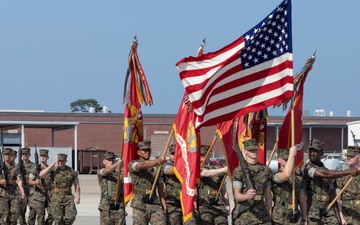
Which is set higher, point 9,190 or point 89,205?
point 9,190

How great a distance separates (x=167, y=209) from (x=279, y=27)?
3797 mm

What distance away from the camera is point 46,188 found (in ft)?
65.0

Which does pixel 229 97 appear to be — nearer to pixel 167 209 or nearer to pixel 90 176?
pixel 167 209

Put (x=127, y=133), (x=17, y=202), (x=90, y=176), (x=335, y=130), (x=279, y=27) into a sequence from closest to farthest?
(x=279, y=27) < (x=127, y=133) < (x=17, y=202) < (x=90, y=176) < (x=335, y=130)

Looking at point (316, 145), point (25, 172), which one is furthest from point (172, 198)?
point (25, 172)

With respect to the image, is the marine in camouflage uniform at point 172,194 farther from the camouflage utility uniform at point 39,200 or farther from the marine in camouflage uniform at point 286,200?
the camouflage utility uniform at point 39,200

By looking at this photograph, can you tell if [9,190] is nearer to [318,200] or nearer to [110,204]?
[110,204]

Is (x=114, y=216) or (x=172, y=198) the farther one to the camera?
(x=114, y=216)

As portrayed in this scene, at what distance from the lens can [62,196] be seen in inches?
722

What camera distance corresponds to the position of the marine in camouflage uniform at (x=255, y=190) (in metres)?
12.2

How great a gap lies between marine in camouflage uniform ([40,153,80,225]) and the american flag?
588 centimetres

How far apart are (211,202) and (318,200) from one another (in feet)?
6.77

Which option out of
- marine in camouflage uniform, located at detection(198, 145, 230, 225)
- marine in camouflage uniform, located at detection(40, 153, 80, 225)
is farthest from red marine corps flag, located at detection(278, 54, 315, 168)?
marine in camouflage uniform, located at detection(40, 153, 80, 225)

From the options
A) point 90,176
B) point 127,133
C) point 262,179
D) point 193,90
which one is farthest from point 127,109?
point 90,176
